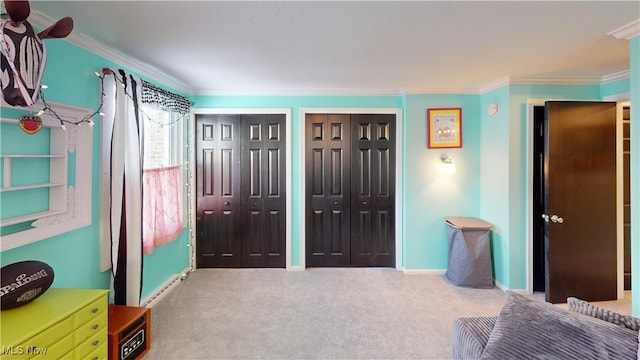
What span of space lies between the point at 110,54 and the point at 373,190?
117 inches

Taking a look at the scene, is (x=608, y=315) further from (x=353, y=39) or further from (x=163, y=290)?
(x=163, y=290)

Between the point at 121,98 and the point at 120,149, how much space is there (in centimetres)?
40

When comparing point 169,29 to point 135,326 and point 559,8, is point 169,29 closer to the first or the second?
point 135,326

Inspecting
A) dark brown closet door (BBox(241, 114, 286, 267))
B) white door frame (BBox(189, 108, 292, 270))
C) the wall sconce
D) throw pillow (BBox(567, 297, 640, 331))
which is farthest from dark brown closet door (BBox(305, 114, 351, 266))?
throw pillow (BBox(567, 297, 640, 331))

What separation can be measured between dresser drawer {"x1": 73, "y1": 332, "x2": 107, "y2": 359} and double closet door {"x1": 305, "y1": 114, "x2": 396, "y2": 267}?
2324 millimetres

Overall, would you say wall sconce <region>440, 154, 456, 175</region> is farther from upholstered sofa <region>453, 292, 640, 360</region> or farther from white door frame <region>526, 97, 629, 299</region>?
upholstered sofa <region>453, 292, 640, 360</region>

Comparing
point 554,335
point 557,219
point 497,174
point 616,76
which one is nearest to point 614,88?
point 616,76

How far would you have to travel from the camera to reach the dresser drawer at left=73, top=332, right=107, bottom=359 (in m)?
1.49

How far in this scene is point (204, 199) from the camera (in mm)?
3619

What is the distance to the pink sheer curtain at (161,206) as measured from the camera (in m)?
2.67

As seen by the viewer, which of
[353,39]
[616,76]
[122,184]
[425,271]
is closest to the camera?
[353,39]

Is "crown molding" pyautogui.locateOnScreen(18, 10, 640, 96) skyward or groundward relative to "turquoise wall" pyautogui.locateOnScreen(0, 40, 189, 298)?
skyward

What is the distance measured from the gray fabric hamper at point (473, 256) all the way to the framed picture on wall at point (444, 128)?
3.29 ft

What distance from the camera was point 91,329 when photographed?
157 centimetres
